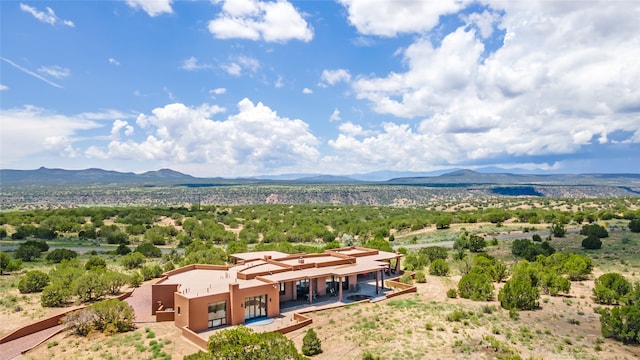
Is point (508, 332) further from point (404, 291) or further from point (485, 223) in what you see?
point (485, 223)

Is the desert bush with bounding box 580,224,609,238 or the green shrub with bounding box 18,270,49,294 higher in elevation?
the desert bush with bounding box 580,224,609,238

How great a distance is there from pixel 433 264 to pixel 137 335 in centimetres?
2852

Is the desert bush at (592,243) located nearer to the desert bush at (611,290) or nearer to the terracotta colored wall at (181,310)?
the desert bush at (611,290)

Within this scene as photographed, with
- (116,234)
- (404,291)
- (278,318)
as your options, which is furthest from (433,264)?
(116,234)

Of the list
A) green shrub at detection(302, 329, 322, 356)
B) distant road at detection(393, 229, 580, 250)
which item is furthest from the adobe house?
distant road at detection(393, 229, 580, 250)

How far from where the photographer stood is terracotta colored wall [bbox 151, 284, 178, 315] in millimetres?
29625

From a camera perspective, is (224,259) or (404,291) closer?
(404,291)

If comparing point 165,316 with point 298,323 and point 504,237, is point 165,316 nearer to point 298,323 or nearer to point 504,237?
point 298,323

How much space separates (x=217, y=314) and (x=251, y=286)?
2.71 meters

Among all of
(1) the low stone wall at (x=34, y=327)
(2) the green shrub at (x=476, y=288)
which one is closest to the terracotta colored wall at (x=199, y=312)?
(1) the low stone wall at (x=34, y=327)

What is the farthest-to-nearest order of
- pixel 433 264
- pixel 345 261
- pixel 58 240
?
1. pixel 58 240
2. pixel 433 264
3. pixel 345 261

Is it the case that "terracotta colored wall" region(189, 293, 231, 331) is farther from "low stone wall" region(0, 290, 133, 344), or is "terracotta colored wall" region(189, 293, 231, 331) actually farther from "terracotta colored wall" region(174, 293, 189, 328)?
"low stone wall" region(0, 290, 133, 344)

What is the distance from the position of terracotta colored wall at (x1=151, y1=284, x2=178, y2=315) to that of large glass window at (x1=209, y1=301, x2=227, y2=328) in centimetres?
449

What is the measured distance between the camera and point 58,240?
2717 inches
